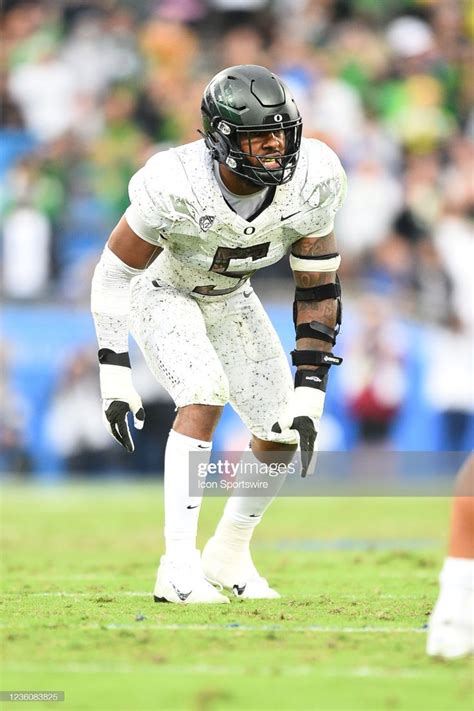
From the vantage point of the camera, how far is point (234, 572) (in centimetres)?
645

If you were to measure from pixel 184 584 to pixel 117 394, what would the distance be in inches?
35.4

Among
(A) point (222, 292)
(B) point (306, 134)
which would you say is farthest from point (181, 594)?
(B) point (306, 134)

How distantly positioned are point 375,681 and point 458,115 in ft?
41.3

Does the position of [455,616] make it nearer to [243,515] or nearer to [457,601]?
[457,601]

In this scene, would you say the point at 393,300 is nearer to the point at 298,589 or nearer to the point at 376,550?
the point at 376,550

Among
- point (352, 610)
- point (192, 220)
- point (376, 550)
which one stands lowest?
point (376, 550)

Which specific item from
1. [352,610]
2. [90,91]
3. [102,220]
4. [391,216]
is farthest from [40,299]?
[352,610]

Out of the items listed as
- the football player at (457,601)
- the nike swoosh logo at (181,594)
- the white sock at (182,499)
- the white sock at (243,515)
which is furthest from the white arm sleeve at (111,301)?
the football player at (457,601)

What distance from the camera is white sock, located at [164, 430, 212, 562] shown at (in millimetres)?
5762

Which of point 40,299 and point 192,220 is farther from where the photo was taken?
point 40,299

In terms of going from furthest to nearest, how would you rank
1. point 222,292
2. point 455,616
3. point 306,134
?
point 306,134, point 222,292, point 455,616

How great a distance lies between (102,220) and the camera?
48.7ft

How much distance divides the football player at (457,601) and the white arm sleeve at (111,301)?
216 centimetres

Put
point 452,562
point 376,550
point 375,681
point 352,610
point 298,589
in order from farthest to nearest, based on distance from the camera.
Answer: point 376,550
point 298,589
point 352,610
point 452,562
point 375,681
